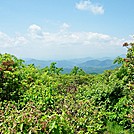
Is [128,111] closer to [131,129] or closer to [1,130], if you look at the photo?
[131,129]

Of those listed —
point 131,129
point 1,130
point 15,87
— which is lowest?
point 131,129

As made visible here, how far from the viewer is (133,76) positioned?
9180 mm

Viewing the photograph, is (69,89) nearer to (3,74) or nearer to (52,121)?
(3,74)

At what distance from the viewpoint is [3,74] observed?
30.9ft

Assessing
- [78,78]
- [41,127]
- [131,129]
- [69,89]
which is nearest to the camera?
[41,127]

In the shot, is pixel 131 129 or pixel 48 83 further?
pixel 48 83

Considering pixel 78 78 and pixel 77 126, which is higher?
pixel 78 78

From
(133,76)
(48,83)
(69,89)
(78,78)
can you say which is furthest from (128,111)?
(78,78)

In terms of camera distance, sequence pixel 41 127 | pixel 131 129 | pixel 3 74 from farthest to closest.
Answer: pixel 3 74 → pixel 131 129 → pixel 41 127

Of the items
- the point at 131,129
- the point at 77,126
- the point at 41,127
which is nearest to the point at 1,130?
the point at 41,127

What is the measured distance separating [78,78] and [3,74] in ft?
20.9

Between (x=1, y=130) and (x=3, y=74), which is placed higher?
(x=3, y=74)

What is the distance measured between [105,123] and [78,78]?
261 inches

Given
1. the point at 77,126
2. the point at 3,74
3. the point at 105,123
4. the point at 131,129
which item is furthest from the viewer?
the point at 3,74
